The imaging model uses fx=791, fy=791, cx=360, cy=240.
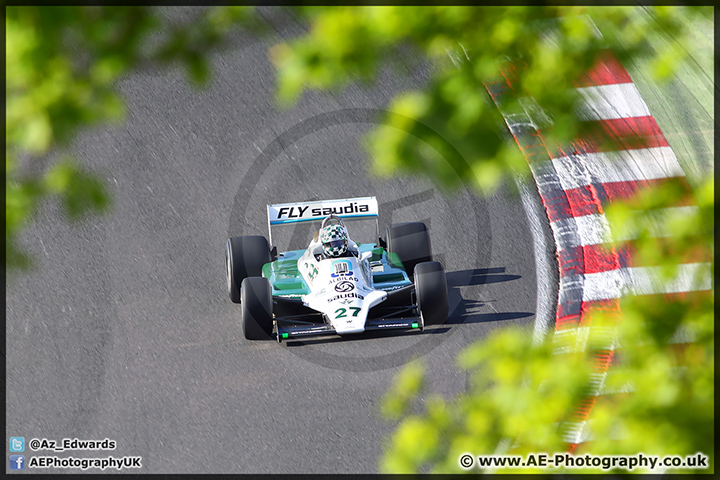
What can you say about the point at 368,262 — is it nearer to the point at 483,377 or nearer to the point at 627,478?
the point at 483,377

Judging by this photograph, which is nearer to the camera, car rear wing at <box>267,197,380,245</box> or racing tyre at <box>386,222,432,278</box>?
car rear wing at <box>267,197,380,245</box>

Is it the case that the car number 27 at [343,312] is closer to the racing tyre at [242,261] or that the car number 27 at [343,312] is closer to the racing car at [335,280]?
the racing car at [335,280]

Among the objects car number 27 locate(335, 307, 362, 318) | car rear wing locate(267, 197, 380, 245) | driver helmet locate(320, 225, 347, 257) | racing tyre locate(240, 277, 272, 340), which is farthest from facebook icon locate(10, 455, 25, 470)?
driver helmet locate(320, 225, 347, 257)

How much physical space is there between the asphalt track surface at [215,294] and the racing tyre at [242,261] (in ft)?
0.91

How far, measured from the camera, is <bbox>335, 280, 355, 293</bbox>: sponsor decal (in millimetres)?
7343

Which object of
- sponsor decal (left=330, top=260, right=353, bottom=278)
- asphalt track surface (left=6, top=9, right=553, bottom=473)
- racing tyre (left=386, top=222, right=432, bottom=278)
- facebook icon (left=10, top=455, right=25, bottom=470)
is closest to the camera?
facebook icon (left=10, top=455, right=25, bottom=470)

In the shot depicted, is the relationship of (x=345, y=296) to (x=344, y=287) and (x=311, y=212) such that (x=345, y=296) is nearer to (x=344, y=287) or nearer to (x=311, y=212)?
(x=344, y=287)

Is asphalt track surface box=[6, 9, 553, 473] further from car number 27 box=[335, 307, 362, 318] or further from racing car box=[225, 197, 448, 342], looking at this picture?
car number 27 box=[335, 307, 362, 318]

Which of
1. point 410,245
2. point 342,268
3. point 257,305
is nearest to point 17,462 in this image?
point 257,305

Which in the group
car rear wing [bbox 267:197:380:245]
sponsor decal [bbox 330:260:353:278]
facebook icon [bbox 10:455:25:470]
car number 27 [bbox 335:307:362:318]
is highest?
car rear wing [bbox 267:197:380:245]

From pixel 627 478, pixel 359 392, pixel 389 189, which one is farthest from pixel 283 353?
pixel 627 478

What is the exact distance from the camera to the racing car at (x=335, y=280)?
285 inches

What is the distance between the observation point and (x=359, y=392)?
23.1 feet

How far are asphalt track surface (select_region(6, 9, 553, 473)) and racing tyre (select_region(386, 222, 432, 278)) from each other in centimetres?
56
